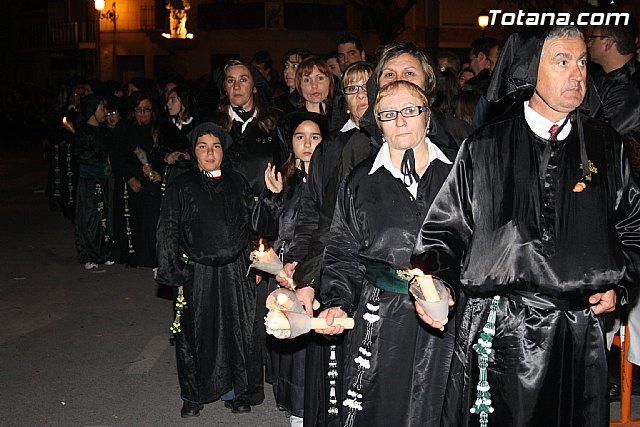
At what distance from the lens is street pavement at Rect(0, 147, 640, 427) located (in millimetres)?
6238

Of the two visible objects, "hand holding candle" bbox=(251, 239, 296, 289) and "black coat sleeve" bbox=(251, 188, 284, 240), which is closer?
"hand holding candle" bbox=(251, 239, 296, 289)

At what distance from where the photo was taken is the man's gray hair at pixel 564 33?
3727 mm

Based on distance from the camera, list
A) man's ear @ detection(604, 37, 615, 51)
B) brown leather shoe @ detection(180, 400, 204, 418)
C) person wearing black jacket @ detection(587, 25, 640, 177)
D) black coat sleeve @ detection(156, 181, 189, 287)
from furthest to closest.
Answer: man's ear @ detection(604, 37, 615, 51), person wearing black jacket @ detection(587, 25, 640, 177), brown leather shoe @ detection(180, 400, 204, 418), black coat sleeve @ detection(156, 181, 189, 287)

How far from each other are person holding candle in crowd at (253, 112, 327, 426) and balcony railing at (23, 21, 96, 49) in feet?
147

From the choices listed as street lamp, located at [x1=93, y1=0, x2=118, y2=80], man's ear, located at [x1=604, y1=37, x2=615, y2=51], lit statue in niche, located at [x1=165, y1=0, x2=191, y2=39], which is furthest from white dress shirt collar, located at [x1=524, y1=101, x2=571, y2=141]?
street lamp, located at [x1=93, y1=0, x2=118, y2=80]

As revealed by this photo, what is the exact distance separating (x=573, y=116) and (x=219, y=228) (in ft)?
9.65

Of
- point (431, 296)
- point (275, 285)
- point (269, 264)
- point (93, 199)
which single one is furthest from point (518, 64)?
point (93, 199)

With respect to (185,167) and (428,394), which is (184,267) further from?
(185,167)

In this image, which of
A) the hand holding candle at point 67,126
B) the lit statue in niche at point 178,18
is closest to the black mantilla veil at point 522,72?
the hand holding candle at point 67,126

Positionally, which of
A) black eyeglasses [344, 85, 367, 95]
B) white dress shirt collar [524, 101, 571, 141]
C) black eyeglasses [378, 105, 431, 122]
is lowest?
white dress shirt collar [524, 101, 571, 141]

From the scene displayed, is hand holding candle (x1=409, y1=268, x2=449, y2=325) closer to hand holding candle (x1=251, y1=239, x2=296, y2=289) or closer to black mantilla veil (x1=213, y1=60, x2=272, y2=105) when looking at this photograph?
hand holding candle (x1=251, y1=239, x2=296, y2=289)

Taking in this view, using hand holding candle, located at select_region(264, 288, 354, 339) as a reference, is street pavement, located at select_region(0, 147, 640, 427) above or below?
below

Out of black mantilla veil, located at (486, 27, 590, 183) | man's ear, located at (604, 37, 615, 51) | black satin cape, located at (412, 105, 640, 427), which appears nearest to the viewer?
black satin cape, located at (412, 105, 640, 427)

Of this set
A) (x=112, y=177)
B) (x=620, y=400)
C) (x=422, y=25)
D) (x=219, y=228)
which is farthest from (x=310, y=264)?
(x=422, y=25)
